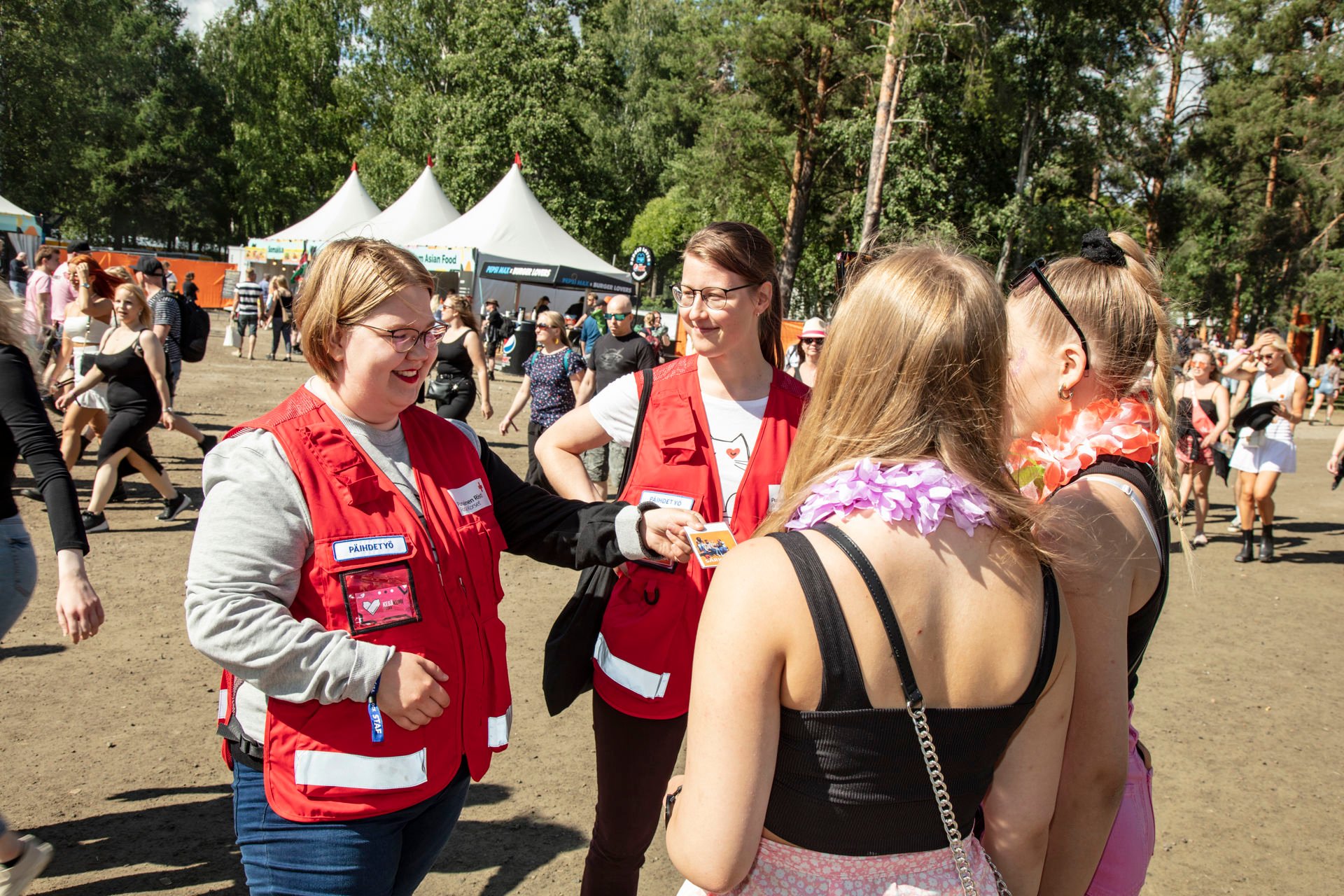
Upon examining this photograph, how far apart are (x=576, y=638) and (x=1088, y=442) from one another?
1408 millimetres

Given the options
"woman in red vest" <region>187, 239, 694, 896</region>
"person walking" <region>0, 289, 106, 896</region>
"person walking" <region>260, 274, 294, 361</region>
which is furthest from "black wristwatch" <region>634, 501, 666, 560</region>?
"person walking" <region>260, 274, 294, 361</region>

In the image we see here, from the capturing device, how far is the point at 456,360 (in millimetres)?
8188

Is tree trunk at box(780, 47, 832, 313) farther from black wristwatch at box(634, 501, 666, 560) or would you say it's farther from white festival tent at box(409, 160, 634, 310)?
black wristwatch at box(634, 501, 666, 560)

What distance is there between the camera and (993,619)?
128 centimetres

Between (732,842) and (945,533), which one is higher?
(945,533)

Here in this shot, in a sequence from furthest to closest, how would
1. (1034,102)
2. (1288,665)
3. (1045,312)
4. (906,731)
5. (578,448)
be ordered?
(1034,102)
(1288,665)
(578,448)
(1045,312)
(906,731)

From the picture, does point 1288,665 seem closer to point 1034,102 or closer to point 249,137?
point 1034,102

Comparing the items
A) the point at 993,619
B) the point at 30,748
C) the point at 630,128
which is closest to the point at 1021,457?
the point at 993,619

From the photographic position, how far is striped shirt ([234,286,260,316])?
60.4 feet

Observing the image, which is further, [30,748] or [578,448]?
[30,748]

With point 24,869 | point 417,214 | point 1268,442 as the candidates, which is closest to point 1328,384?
point 1268,442

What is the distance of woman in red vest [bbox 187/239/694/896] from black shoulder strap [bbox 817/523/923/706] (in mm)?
866

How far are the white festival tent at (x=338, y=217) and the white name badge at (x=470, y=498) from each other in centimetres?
2559

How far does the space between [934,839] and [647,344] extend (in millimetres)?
6516
